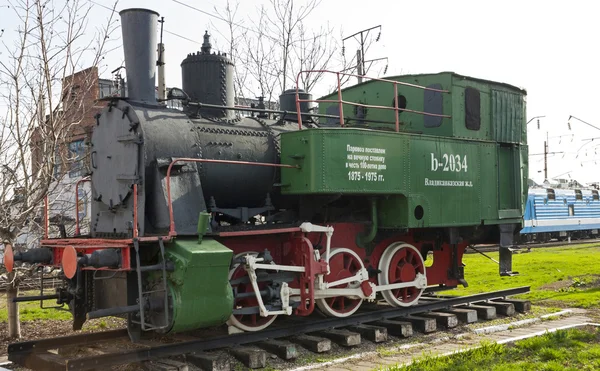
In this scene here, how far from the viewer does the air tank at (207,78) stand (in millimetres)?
7984

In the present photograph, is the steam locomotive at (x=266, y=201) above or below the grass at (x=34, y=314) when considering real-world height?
above

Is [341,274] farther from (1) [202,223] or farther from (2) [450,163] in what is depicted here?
(1) [202,223]

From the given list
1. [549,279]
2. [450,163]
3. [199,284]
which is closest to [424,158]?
[450,163]

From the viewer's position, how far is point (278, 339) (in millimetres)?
7867

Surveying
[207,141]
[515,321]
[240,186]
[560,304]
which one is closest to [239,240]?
[240,186]

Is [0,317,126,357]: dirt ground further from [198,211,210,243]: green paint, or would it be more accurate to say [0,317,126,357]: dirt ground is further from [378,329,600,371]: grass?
[378,329,600,371]: grass

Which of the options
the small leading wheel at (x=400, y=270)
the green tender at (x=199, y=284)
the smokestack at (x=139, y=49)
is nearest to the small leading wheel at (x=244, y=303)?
the green tender at (x=199, y=284)

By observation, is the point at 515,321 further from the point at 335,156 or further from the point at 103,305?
the point at 103,305

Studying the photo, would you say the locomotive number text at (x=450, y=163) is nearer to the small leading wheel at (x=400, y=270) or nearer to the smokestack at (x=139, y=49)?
the small leading wheel at (x=400, y=270)

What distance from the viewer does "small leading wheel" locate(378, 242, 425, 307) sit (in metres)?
9.15

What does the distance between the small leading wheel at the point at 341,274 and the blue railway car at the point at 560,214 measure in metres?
20.9

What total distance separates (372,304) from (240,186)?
364 cm

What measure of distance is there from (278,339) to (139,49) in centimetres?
400

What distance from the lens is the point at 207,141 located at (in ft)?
24.8
